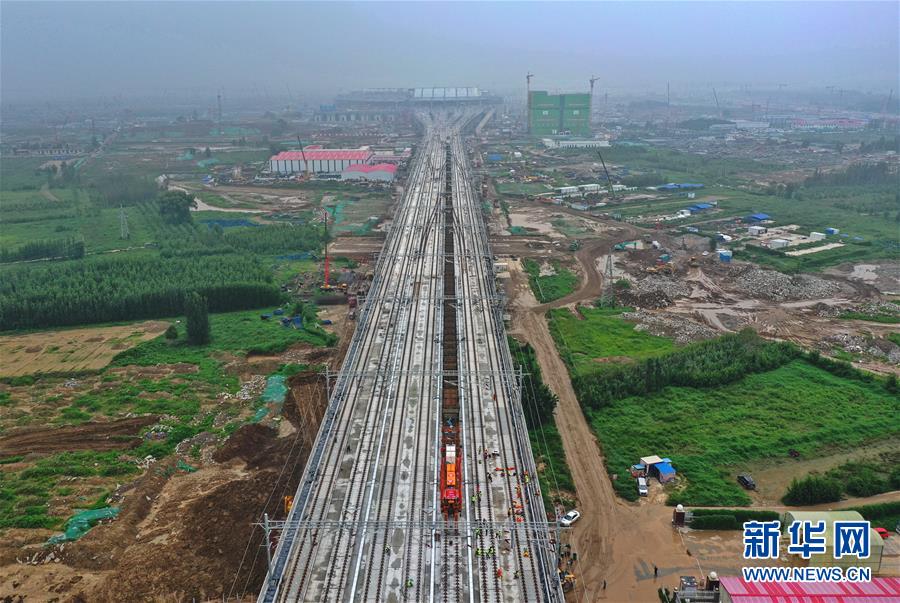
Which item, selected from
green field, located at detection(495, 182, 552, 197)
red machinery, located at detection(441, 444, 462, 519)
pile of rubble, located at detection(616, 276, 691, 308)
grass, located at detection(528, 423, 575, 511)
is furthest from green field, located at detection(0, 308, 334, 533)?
green field, located at detection(495, 182, 552, 197)

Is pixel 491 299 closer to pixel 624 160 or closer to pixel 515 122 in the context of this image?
pixel 624 160

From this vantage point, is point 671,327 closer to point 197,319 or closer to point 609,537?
point 609,537

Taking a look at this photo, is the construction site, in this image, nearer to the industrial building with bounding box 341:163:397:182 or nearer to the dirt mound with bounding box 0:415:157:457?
the dirt mound with bounding box 0:415:157:457

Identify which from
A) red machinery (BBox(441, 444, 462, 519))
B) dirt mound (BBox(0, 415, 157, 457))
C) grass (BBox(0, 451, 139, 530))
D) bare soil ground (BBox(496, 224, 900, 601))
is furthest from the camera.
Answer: dirt mound (BBox(0, 415, 157, 457))

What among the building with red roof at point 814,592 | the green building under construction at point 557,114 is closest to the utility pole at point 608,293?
the building with red roof at point 814,592

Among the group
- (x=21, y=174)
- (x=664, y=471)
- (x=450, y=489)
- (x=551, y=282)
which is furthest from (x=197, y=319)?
(x=21, y=174)

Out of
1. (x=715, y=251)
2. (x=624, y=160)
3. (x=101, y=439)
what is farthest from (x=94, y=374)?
(x=624, y=160)
